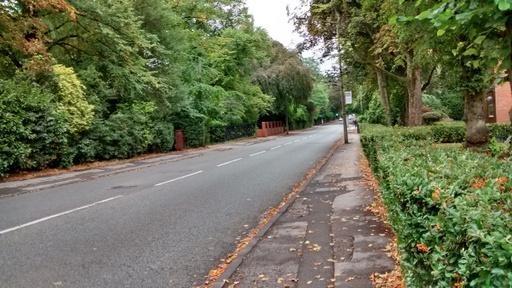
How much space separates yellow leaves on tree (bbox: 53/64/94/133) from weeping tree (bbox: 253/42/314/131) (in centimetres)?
3439

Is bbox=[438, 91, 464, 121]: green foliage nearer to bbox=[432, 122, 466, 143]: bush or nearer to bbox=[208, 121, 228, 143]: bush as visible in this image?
bbox=[208, 121, 228, 143]: bush

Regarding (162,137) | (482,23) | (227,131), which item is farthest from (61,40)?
(227,131)

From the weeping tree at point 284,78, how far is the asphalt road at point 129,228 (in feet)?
134

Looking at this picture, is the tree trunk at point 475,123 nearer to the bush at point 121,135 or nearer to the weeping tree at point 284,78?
the bush at point 121,135

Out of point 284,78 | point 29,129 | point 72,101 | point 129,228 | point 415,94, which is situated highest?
point 284,78

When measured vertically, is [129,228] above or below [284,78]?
below

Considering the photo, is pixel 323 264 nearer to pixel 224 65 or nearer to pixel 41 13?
pixel 41 13

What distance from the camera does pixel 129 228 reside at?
342 inches

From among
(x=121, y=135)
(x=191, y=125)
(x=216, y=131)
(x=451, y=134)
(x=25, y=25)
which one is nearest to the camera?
(x=25, y=25)

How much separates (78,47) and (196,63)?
13121 mm

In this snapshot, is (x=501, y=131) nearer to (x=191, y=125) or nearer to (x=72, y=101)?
(x=72, y=101)

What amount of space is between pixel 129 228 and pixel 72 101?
14.4m

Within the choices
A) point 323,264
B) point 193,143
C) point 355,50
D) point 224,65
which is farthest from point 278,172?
point 224,65

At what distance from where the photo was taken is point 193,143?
36188 mm
